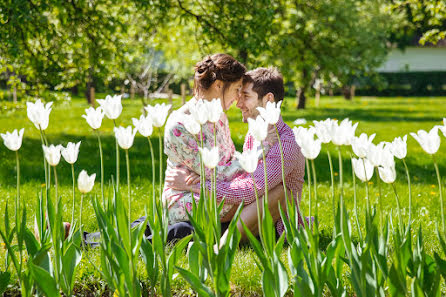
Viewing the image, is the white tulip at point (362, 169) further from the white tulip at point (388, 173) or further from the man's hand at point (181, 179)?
the man's hand at point (181, 179)

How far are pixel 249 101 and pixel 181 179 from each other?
67 centimetres

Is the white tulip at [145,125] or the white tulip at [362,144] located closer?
the white tulip at [362,144]

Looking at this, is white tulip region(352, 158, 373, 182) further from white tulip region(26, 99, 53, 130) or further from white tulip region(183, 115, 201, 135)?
white tulip region(26, 99, 53, 130)

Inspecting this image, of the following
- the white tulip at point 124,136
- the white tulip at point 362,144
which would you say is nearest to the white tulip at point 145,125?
the white tulip at point 124,136

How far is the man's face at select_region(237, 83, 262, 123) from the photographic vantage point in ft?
12.1

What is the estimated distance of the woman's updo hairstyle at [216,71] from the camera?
3639 mm

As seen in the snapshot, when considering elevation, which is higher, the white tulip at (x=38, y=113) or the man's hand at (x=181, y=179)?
the white tulip at (x=38, y=113)

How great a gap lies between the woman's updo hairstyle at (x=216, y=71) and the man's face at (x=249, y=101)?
0.10 metres

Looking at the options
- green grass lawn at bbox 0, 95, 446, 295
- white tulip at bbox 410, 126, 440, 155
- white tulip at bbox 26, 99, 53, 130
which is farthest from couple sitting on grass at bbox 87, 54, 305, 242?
white tulip at bbox 410, 126, 440, 155

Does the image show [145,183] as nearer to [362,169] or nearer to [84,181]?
[84,181]

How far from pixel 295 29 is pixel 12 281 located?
1263 centimetres

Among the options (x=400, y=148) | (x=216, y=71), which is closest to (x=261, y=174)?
(x=216, y=71)

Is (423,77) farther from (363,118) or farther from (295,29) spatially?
(295,29)

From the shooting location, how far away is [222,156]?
3818 millimetres
